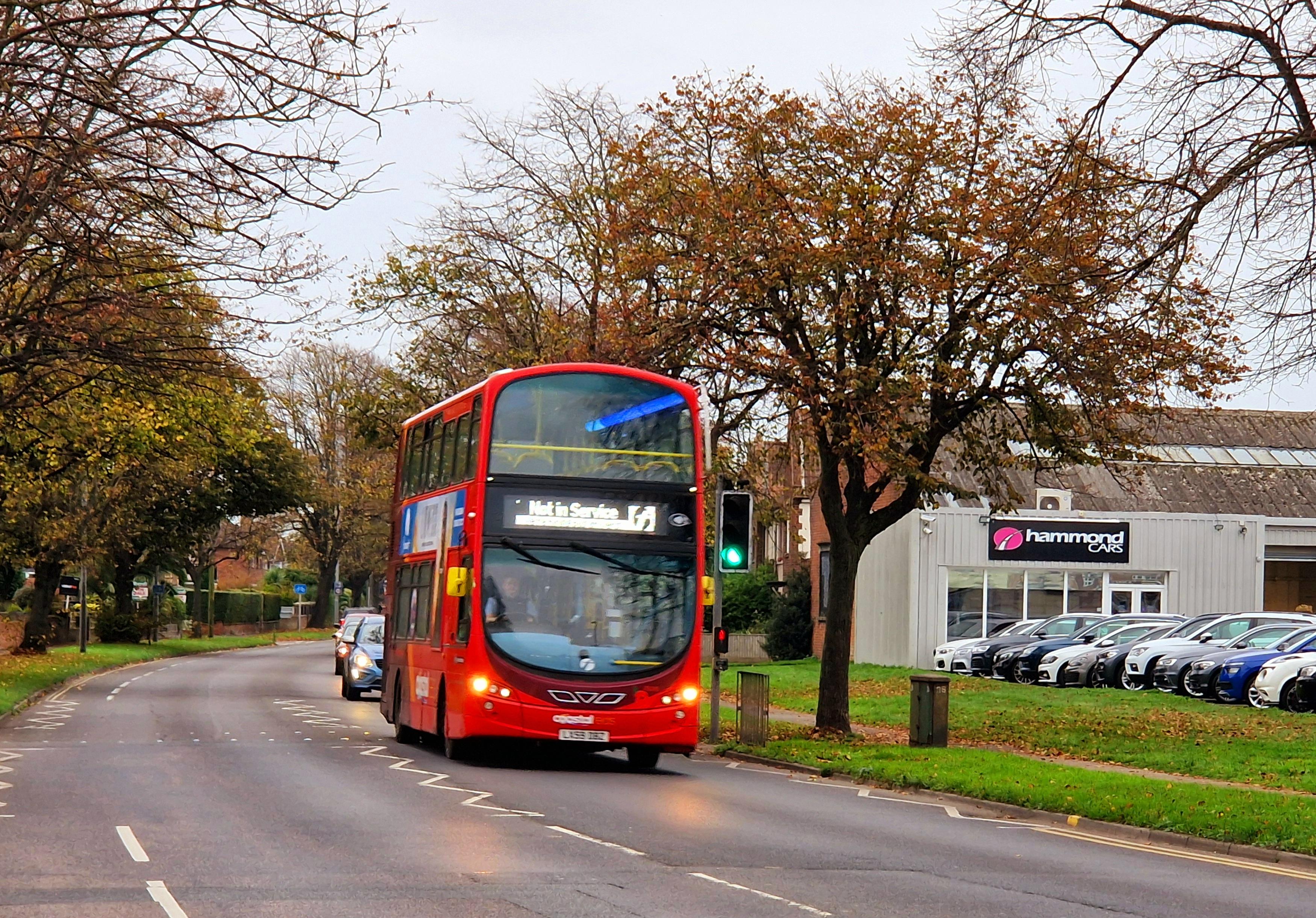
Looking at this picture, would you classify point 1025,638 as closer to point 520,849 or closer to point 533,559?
point 533,559

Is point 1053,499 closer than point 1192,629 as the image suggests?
No

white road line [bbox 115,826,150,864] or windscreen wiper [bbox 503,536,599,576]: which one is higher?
windscreen wiper [bbox 503,536,599,576]

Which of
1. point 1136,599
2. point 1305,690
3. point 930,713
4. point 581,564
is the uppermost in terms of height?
point 1136,599

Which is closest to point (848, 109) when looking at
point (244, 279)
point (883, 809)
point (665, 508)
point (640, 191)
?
point (640, 191)

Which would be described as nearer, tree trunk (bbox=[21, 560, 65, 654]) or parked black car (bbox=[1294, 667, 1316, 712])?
parked black car (bbox=[1294, 667, 1316, 712])

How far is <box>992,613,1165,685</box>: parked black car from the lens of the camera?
3728 cm

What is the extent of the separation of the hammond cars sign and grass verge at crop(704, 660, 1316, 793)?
29.9ft

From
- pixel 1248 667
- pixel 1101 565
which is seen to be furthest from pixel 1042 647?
pixel 1101 565

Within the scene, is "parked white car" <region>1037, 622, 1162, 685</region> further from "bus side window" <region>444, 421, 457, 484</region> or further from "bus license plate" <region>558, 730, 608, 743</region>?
"bus license plate" <region>558, 730, 608, 743</region>

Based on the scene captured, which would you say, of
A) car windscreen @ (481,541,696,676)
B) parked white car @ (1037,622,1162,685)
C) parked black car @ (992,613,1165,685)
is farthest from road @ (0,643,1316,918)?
parked black car @ (992,613,1165,685)

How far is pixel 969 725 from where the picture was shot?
1051 inches

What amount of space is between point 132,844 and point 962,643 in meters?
32.7

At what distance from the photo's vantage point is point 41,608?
48812 mm

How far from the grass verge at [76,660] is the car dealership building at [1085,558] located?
2234 cm
